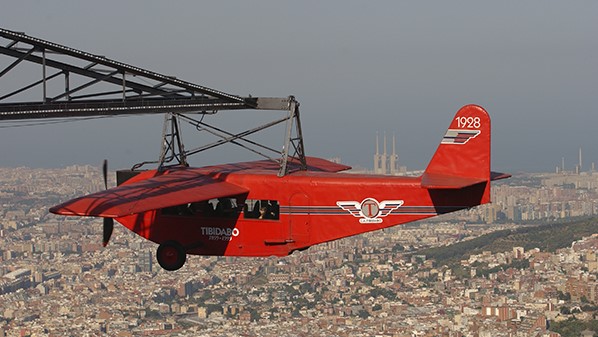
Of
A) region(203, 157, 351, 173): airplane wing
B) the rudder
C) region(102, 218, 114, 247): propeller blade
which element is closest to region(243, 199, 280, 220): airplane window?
region(203, 157, 351, 173): airplane wing

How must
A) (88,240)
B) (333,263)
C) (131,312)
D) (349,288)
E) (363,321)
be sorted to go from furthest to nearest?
(88,240) → (333,263) → (349,288) → (131,312) → (363,321)

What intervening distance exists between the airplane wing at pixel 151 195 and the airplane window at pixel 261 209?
39cm

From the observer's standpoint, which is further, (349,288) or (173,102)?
(349,288)

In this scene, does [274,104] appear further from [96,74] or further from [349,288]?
[349,288]

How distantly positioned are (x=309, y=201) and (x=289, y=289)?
104 m

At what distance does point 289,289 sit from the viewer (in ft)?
429

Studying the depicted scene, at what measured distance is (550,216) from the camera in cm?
19462

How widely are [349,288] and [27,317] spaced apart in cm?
3573

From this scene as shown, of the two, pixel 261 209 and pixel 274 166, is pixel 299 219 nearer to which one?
pixel 261 209

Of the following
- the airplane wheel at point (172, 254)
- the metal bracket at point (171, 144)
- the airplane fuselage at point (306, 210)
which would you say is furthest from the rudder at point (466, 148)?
the metal bracket at point (171, 144)

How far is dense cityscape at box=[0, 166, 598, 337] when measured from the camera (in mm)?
113062

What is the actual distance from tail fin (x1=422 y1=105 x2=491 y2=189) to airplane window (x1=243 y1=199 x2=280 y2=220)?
3.55 m

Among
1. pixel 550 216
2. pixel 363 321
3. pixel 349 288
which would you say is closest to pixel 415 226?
pixel 550 216

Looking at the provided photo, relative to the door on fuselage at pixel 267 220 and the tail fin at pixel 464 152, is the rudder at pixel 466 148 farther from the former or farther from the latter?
the door on fuselage at pixel 267 220
